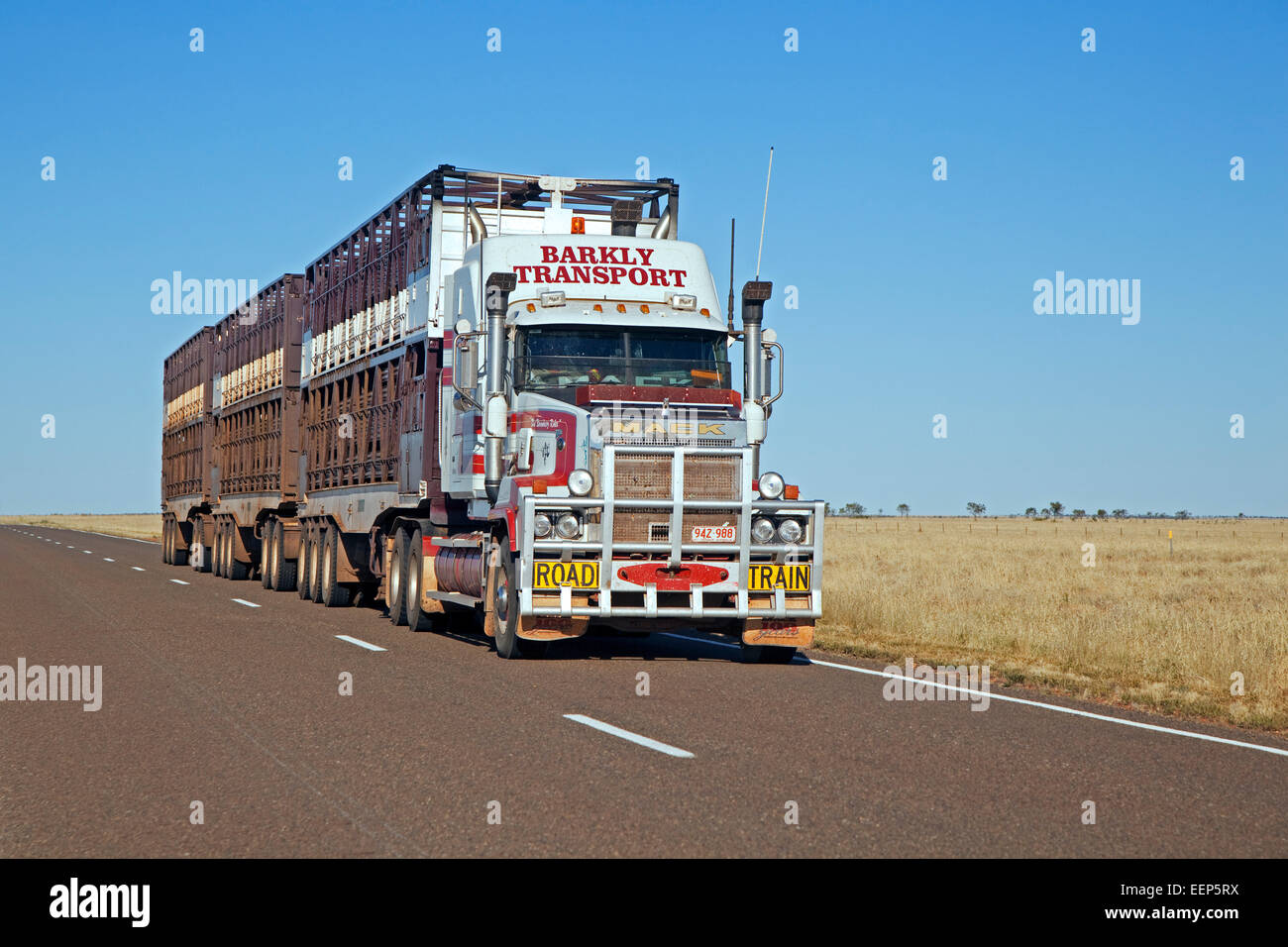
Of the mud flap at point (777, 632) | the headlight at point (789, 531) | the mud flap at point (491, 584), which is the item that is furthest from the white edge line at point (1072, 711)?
the mud flap at point (491, 584)

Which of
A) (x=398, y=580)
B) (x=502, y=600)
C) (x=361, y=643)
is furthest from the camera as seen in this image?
(x=398, y=580)

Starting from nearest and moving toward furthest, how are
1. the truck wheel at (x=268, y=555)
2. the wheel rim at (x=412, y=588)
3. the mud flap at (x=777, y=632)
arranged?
the mud flap at (x=777, y=632) < the wheel rim at (x=412, y=588) < the truck wheel at (x=268, y=555)

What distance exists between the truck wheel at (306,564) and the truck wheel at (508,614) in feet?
32.8

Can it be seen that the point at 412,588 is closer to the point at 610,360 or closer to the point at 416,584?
the point at 416,584

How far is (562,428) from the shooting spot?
1427 cm

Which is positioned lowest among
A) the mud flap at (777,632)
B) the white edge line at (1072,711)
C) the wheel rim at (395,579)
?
the white edge line at (1072,711)

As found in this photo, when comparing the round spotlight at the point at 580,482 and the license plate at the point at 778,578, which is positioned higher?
the round spotlight at the point at 580,482

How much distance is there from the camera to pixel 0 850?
20.6ft

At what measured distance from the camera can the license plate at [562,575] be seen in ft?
44.3

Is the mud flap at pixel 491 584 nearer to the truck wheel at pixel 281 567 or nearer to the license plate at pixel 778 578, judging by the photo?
the license plate at pixel 778 578

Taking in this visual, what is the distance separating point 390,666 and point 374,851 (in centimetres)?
759

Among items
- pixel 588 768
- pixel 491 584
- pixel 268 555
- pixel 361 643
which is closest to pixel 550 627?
pixel 491 584

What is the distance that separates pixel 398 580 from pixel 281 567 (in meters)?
7.91

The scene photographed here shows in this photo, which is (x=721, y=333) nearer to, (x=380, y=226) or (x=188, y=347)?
(x=380, y=226)
